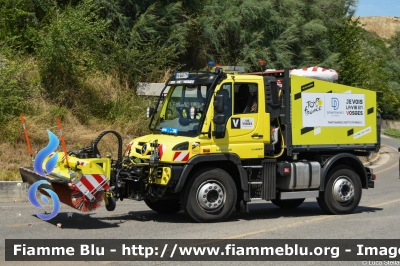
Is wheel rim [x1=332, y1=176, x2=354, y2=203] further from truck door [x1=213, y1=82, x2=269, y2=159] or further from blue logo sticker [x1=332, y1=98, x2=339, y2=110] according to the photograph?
truck door [x1=213, y1=82, x2=269, y2=159]

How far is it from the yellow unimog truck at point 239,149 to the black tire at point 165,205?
0.02 meters

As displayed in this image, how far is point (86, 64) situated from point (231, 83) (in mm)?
11399

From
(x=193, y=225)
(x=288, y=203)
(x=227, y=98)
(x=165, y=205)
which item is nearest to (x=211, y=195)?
(x=193, y=225)

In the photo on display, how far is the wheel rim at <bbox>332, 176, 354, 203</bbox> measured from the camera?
42.1 feet

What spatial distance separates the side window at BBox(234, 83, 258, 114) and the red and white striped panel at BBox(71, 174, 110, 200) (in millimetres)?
2830

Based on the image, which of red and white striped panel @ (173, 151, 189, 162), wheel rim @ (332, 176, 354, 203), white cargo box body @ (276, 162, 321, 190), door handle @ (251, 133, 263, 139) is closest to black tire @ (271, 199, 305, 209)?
wheel rim @ (332, 176, 354, 203)

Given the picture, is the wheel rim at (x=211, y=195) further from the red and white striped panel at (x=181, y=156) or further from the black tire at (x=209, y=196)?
the red and white striped panel at (x=181, y=156)

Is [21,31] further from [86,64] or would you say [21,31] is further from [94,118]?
[94,118]

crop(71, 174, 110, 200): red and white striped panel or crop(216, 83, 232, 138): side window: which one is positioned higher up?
crop(216, 83, 232, 138): side window

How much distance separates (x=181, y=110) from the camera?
11.7m

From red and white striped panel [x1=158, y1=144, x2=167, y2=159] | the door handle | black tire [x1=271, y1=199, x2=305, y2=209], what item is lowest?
black tire [x1=271, y1=199, x2=305, y2=209]

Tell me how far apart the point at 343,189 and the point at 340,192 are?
0.35 ft

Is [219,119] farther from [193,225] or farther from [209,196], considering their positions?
[193,225]

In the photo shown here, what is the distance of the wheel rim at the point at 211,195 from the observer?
1111 cm
